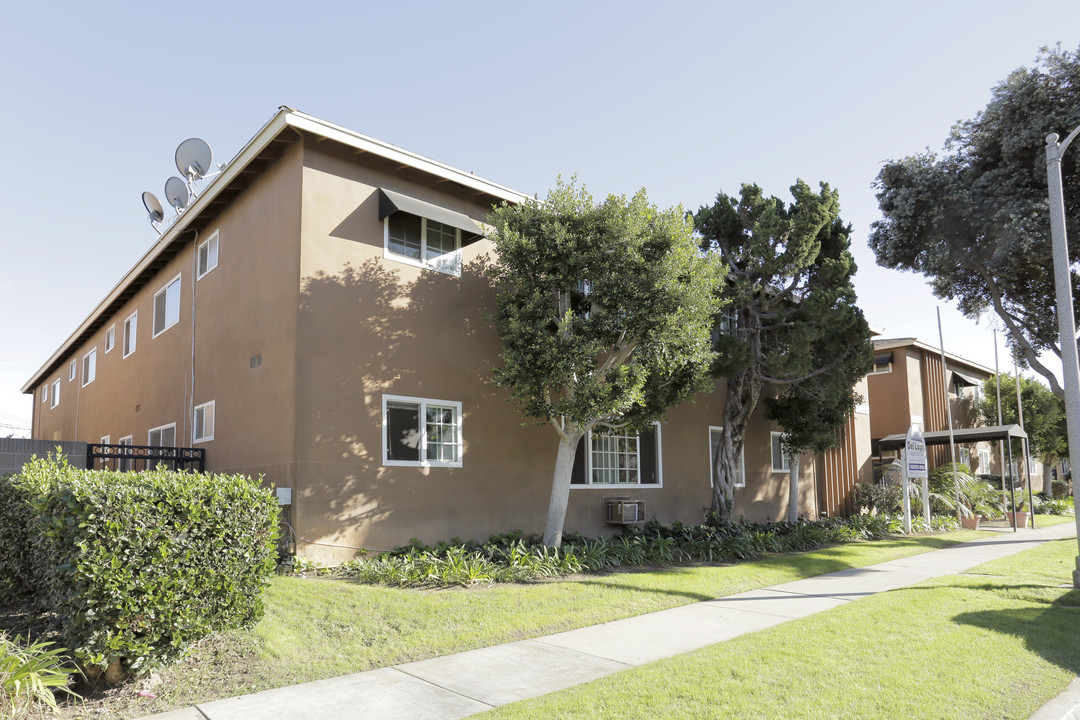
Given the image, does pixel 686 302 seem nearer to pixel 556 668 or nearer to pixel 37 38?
pixel 556 668

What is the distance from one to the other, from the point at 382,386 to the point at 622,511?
559cm

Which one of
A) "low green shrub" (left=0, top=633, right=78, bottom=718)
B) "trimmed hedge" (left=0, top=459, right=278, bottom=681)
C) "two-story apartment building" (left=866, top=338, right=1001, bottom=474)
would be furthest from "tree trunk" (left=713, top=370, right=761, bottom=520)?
"low green shrub" (left=0, top=633, right=78, bottom=718)

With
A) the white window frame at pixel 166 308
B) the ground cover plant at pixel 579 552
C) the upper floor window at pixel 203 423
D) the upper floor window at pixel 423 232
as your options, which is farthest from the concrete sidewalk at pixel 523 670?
the white window frame at pixel 166 308

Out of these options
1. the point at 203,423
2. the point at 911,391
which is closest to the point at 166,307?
the point at 203,423

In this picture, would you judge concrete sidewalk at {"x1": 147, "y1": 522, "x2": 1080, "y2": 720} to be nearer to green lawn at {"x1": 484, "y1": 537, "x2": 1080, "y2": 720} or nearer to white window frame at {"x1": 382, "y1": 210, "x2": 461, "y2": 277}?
green lawn at {"x1": 484, "y1": 537, "x2": 1080, "y2": 720}

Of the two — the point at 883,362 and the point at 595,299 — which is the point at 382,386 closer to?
the point at 595,299

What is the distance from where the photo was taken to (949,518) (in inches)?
800

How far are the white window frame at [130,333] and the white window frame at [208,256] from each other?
15.9 feet

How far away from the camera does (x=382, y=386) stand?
11414mm

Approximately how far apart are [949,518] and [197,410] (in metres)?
19.8

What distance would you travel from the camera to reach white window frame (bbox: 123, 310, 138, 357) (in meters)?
18.6

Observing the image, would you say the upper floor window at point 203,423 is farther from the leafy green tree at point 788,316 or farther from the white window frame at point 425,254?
the leafy green tree at point 788,316

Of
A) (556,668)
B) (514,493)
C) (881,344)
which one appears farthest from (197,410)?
(881,344)

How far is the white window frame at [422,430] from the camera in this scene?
1130 cm
